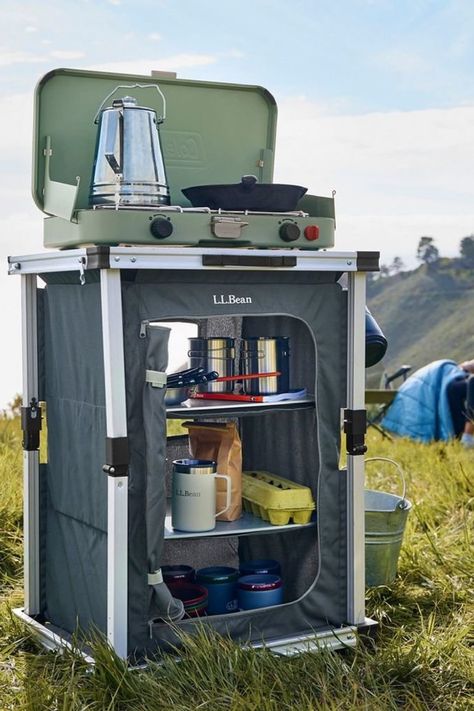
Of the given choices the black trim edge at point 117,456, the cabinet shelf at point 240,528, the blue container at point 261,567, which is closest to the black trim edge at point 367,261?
the cabinet shelf at point 240,528

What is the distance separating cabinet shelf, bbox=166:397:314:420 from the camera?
3764mm

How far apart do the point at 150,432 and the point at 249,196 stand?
93 centimetres

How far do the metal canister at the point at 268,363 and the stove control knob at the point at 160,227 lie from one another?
66 centimetres

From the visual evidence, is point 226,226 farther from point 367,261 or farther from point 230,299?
point 367,261

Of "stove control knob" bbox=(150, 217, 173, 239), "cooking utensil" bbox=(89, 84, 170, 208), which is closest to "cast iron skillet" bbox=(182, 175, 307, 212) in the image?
"cooking utensil" bbox=(89, 84, 170, 208)

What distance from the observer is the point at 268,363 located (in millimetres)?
4051

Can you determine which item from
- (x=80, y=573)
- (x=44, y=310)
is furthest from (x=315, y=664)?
(x=44, y=310)

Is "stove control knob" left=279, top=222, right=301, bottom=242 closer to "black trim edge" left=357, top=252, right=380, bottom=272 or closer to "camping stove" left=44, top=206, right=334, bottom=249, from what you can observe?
"camping stove" left=44, top=206, right=334, bottom=249

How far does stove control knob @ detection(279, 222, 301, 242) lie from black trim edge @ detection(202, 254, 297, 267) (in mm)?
96

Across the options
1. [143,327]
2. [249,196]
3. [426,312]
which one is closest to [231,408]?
[143,327]

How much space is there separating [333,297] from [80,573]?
138 centimetres

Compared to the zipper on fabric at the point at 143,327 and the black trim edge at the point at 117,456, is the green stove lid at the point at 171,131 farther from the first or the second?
the black trim edge at the point at 117,456

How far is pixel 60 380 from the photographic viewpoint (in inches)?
160

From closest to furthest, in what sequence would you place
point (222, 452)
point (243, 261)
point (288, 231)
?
point (243, 261) → point (288, 231) → point (222, 452)
